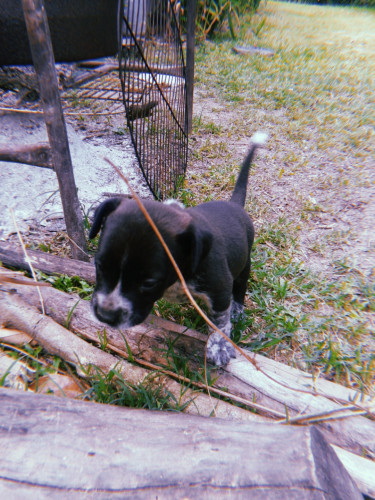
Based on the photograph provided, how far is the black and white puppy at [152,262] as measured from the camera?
5.83ft

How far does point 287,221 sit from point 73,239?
2265mm

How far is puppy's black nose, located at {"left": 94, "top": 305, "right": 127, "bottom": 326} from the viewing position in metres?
1.88

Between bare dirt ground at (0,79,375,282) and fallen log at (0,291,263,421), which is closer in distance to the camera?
fallen log at (0,291,263,421)

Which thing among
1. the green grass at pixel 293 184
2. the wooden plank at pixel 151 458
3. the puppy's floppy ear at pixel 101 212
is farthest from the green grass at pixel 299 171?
the wooden plank at pixel 151 458

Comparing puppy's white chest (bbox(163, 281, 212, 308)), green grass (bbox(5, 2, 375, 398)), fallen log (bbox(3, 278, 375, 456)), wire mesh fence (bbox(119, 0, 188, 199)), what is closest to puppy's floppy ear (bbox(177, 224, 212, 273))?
puppy's white chest (bbox(163, 281, 212, 308))

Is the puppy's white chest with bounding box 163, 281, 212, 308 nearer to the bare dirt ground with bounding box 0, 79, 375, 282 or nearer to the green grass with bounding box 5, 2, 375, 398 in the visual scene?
the green grass with bounding box 5, 2, 375, 398

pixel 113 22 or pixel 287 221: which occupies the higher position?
pixel 113 22

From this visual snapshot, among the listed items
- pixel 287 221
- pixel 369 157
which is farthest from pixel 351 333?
pixel 369 157

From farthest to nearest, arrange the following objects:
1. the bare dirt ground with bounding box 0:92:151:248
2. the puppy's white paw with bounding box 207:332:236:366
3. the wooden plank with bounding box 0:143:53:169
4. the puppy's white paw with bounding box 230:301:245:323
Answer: the bare dirt ground with bounding box 0:92:151:248 → the puppy's white paw with bounding box 230:301:245:323 → the wooden plank with bounding box 0:143:53:169 → the puppy's white paw with bounding box 207:332:236:366

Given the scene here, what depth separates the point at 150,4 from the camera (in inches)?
142

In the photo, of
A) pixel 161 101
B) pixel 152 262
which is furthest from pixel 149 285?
pixel 161 101

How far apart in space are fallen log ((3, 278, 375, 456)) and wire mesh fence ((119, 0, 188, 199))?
5.29 ft

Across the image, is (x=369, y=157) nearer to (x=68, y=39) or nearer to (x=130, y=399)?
(x=68, y=39)

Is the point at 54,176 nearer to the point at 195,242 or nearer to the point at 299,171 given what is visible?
the point at 195,242
